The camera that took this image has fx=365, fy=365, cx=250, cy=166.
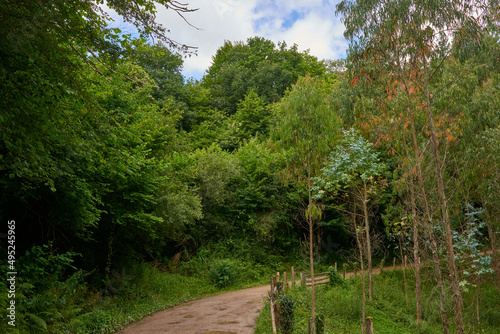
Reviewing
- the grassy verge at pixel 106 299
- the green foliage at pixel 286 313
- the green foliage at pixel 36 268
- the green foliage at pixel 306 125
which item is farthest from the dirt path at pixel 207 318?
the green foliage at pixel 306 125

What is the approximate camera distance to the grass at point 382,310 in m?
12.4

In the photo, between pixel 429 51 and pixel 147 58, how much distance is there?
8.40 meters

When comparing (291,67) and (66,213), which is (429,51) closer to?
(66,213)

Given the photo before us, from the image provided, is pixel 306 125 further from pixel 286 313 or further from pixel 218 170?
pixel 218 170

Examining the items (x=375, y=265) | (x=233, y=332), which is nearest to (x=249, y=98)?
(x=375, y=265)

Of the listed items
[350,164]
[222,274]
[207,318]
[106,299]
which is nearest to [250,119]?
[222,274]

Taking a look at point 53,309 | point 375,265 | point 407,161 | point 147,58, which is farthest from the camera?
point 375,265

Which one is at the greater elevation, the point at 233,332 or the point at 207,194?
the point at 207,194

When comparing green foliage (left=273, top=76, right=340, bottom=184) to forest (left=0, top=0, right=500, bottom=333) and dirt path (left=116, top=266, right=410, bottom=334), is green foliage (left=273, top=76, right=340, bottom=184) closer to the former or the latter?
forest (left=0, top=0, right=500, bottom=333)

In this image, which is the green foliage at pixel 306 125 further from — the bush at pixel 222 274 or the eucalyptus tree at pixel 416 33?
the bush at pixel 222 274

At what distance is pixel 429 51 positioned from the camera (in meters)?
10.9

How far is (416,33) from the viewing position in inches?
419

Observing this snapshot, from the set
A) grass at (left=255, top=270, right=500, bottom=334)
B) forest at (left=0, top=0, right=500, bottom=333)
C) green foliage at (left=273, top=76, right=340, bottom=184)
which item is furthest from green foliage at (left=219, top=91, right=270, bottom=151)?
green foliage at (left=273, top=76, right=340, bottom=184)

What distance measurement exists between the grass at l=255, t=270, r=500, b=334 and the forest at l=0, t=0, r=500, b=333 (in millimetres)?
231
